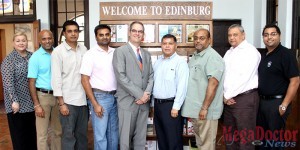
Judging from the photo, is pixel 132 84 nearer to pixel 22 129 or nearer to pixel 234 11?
pixel 22 129

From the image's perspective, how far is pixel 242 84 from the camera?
8.44 feet

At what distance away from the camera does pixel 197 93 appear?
2666 millimetres

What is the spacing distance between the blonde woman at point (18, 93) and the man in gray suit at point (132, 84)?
0.97 m

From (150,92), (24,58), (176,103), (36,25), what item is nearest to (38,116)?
(24,58)

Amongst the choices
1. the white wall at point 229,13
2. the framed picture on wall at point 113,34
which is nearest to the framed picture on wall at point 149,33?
the framed picture on wall at point 113,34

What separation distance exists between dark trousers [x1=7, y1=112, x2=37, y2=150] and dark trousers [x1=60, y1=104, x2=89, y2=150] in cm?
43

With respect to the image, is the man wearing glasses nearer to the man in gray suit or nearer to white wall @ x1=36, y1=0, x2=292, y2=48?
the man in gray suit

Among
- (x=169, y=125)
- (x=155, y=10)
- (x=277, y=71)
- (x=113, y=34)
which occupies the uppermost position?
(x=155, y=10)

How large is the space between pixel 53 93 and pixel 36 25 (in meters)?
3.23

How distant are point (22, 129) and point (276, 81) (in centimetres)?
263

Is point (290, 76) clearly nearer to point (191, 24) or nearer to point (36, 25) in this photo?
point (191, 24)

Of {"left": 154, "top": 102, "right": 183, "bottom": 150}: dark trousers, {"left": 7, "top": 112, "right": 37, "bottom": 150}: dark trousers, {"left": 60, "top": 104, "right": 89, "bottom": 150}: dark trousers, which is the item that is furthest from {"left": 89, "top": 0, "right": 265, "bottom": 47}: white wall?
{"left": 154, "top": 102, "right": 183, "bottom": 150}: dark trousers

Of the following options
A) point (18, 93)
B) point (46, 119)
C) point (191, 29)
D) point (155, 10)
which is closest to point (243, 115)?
point (191, 29)

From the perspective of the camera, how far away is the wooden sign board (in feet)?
10.7
